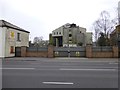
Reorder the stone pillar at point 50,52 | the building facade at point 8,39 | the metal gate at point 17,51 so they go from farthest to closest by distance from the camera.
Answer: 1. the metal gate at point 17,51
2. the stone pillar at point 50,52
3. the building facade at point 8,39

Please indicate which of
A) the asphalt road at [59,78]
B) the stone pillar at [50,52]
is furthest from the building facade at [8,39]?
the asphalt road at [59,78]

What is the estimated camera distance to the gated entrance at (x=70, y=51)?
133 ft

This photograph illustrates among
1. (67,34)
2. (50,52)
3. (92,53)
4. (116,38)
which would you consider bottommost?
(92,53)

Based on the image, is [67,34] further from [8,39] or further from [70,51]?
[8,39]

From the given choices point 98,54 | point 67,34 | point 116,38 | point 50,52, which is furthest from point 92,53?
point 67,34

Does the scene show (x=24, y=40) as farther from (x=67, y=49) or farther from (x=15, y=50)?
(x=67, y=49)

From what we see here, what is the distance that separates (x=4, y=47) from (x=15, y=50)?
3898 millimetres

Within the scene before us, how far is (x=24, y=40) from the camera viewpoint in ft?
155

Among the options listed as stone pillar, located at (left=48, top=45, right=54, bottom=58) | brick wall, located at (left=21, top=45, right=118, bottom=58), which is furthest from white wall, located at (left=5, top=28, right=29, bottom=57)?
stone pillar, located at (left=48, top=45, right=54, bottom=58)

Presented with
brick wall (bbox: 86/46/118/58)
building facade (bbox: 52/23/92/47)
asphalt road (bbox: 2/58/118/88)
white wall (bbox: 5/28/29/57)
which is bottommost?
asphalt road (bbox: 2/58/118/88)

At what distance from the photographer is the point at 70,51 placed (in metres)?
40.7

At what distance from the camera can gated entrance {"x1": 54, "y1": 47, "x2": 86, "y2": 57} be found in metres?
40.5

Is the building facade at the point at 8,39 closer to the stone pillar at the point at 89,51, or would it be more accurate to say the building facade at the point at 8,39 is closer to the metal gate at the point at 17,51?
the metal gate at the point at 17,51

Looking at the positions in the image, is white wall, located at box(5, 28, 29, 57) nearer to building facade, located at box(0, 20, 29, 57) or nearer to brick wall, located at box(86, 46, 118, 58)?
building facade, located at box(0, 20, 29, 57)
